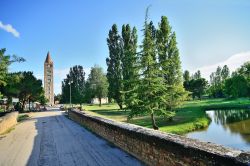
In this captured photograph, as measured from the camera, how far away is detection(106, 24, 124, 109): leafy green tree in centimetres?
5616

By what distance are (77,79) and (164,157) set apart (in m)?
106

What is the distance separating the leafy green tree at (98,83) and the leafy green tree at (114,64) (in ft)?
70.6

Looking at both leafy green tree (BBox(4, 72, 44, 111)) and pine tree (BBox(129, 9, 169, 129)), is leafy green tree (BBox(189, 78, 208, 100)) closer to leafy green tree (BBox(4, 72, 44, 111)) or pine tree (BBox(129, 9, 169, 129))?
leafy green tree (BBox(4, 72, 44, 111))

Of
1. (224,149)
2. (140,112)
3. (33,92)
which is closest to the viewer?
(224,149)

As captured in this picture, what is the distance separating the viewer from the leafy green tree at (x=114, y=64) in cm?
5616

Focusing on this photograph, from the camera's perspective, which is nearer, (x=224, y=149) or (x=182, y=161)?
(x=224, y=149)

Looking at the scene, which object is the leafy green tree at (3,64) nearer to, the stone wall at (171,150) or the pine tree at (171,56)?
the pine tree at (171,56)

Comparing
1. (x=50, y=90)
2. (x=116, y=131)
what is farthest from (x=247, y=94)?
(x=50, y=90)

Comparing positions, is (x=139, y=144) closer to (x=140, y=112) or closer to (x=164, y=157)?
(x=164, y=157)

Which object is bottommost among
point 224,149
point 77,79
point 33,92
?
point 224,149

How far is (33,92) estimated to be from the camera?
67.7 meters

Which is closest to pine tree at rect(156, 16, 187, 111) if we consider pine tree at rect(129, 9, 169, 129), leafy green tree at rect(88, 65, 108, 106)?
pine tree at rect(129, 9, 169, 129)

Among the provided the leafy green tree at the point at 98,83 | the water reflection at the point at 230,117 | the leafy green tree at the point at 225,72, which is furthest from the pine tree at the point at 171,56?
the leafy green tree at the point at 225,72

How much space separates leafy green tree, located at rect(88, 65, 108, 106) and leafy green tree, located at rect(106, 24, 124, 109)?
21.5 m
